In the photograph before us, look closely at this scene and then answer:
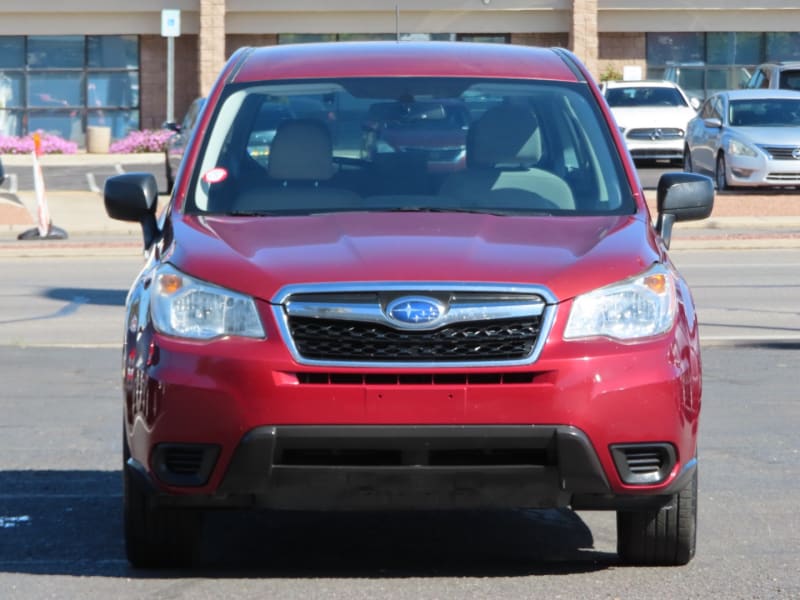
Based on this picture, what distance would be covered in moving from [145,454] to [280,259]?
2.37 ft

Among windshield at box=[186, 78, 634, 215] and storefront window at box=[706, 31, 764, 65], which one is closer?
windshield at box=[186, 78, 634, 215]

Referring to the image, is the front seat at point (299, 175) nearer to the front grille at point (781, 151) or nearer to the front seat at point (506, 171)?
the front seat at point (506, 171)

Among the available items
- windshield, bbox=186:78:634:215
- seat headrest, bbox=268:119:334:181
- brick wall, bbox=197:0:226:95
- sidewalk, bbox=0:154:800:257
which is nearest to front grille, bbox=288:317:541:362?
windshield, bbox=186:78:634:215

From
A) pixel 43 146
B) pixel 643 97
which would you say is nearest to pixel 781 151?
pixel 643 97

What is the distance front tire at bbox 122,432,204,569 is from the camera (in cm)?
581

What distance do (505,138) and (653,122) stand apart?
27.4 metres

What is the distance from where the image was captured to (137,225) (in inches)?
925

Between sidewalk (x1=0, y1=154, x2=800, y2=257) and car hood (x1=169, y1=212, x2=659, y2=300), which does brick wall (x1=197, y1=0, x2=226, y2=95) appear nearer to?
sidewalk (x1=0, y1=154, x2=800, y2=257)

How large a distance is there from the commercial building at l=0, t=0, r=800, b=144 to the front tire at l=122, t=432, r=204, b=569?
39.4 m

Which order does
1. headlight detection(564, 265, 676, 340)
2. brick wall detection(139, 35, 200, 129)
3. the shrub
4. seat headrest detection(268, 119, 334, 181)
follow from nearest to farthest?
headlight detection(564, 265, 676, 340) < seat headrest detection(268, 119, 334, 181) < the shrub < brick wall detection(139, 35, 200, 129)

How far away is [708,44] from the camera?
46.0m

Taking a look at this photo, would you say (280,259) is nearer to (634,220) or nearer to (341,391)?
(341,391)

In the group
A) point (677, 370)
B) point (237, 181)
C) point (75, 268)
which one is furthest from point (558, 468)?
point (75, 268)

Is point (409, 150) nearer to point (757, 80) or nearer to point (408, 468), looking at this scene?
point (408, 468)
